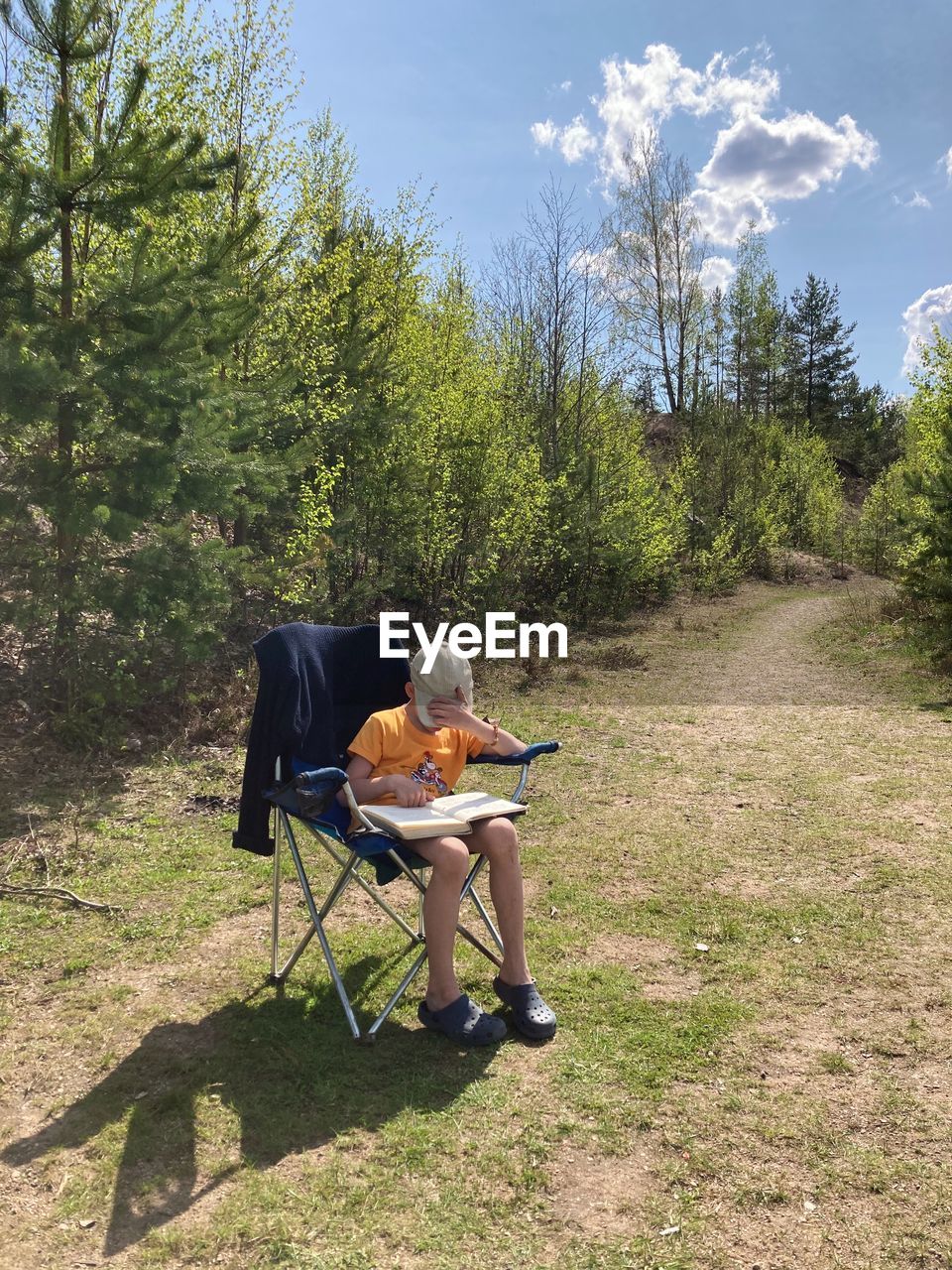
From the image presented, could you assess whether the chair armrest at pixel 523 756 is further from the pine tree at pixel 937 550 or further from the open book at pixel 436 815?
the pine tree at pixel 937 550

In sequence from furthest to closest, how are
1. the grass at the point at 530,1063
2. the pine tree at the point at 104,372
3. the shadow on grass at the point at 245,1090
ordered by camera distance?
the pine tree at the point at 104,372
the shadow on grass at the point at 245,1090
the grass at the point at 530,1063

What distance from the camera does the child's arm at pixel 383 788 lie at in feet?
9.24

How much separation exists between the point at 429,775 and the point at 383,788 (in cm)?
24

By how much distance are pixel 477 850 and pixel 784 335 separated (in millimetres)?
38577

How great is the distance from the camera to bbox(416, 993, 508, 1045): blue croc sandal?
2.61 metres

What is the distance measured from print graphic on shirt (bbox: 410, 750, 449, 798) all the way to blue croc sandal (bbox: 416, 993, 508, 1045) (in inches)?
27.6

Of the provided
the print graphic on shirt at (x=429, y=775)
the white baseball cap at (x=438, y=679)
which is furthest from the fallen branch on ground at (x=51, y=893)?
the white baseball cap at (x=438, y=679)

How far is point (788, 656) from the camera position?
12.1m

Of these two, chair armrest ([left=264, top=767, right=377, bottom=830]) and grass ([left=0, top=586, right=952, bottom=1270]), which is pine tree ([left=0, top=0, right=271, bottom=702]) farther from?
chair armrest ([left=264, top=767, right=377, bottom=830])

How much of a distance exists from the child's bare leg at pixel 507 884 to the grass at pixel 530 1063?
26cm

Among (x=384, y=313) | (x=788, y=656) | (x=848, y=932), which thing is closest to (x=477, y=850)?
(x=848, y=932)

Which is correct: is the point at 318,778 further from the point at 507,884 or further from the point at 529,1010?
the point at 529,1010

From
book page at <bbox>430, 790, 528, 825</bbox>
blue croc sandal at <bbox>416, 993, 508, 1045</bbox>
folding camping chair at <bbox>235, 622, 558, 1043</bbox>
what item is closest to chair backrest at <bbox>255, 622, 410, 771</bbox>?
folding camping chair at <bbox>235, 622, 558, 1043</bbox>

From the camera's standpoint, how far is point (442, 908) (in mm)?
2609
